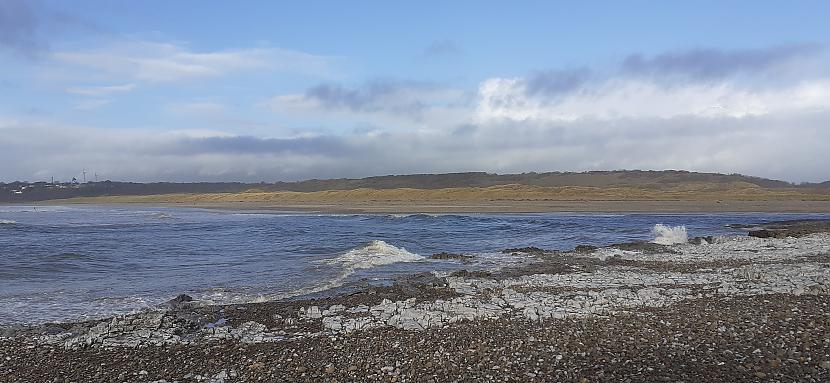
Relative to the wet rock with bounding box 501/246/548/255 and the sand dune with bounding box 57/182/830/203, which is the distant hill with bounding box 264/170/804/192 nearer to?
the sand dune with bounding box 57/182/830/203

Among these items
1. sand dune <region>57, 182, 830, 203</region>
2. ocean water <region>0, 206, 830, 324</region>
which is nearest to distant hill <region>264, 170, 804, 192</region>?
sand dune <region>57, 182, 830, 203</region>

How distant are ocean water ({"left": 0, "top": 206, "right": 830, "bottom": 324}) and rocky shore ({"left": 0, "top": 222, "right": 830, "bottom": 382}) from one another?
209 cm

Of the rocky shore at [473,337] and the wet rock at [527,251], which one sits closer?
the rocky shore at [473,337]

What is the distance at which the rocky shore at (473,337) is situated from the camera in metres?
7.09

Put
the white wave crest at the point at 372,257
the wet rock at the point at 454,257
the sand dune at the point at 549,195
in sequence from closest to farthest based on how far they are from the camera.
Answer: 1. the white wave crest at the point at 372,257
2. the wet rock at the point at 454,257
3. the sand dune at the point at 549,195

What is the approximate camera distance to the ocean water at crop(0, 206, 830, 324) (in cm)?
1373

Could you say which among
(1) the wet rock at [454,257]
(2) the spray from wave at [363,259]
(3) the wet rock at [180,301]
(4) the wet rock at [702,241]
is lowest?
(4) the wet rock at [702,241]

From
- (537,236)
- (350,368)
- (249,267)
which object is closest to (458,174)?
(537,236)

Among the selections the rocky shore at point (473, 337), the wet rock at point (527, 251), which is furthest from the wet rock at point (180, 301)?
the wet rock at point (527, 251)

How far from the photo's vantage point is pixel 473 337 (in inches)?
339

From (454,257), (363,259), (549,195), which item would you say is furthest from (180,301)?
(549,195)

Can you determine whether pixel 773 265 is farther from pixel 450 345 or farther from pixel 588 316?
pixel 450 345

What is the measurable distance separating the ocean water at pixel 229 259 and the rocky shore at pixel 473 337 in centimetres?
209

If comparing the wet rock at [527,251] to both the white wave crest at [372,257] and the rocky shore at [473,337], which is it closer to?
the white wave crest at [372,257]
